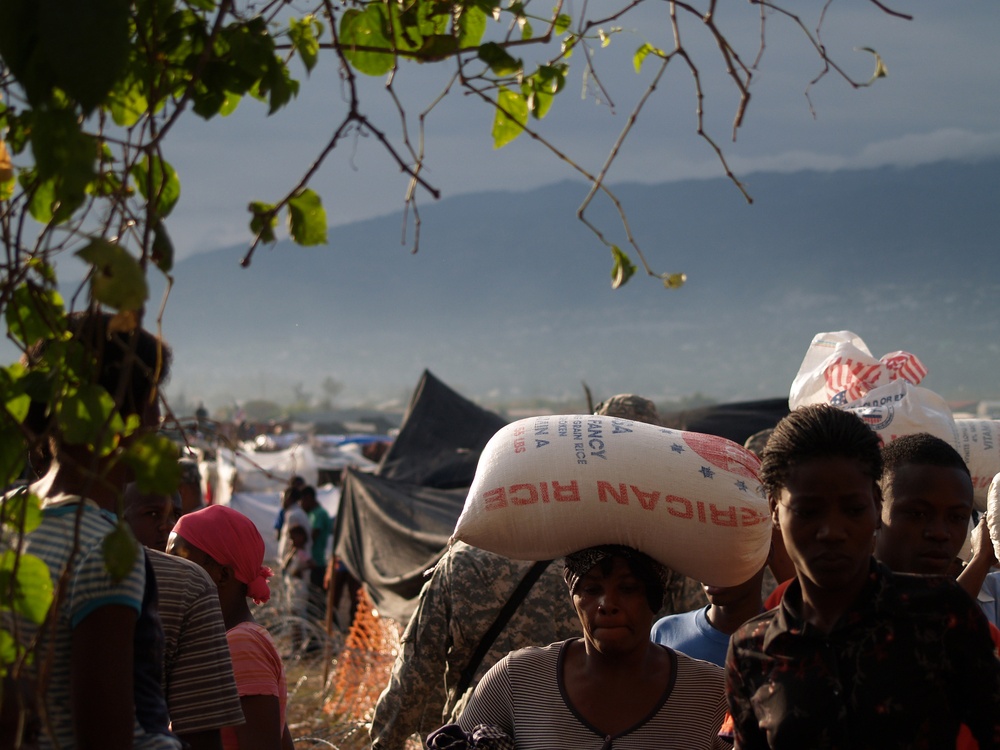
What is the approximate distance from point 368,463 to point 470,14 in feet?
63.2

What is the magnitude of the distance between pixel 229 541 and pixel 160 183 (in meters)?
1.73

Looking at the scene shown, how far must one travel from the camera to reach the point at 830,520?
6.40 ft

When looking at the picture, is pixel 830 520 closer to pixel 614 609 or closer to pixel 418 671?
pixel 614 609

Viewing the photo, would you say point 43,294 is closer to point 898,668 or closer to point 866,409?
point 898,668

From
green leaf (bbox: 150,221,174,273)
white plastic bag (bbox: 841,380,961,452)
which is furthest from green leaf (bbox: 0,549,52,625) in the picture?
white plastic bag (bbox: 841,380,961,452)

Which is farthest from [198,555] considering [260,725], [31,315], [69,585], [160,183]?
[160,183]

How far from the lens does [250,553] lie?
9.97 feet

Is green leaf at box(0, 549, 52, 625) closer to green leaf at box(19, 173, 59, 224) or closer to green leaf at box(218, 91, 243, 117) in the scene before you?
green leaf at box(19, 173, 59, 224)

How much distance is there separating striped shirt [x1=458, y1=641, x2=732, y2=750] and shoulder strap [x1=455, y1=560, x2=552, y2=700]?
83 centimetres

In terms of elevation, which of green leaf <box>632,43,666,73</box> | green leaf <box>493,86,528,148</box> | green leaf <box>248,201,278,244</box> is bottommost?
green leaf <box>248,201,278,244</box>

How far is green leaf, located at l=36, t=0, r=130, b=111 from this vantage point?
1.13 m

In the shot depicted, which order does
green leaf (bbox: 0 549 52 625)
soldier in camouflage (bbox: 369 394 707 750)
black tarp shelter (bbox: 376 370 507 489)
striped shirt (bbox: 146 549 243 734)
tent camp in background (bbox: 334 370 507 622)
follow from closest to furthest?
green leaf (bbox: 0 549 52 625), striped shirt (bbox: 146 549 243 734), soldier in camouflage (bbox: 369 394 707 750), tent camp in background (bbox: 334 370 507 622), black tarp shelter (bbox: 376 370 507 489)

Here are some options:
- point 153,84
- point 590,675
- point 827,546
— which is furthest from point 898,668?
point 153,84

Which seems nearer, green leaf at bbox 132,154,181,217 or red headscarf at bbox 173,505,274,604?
green leaf at bbox 132,154,181,217
